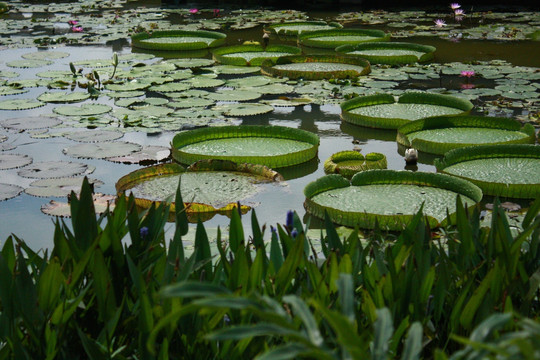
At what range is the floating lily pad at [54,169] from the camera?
4.43 metres

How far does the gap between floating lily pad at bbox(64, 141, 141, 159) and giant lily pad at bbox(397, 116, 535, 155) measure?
5.94 feet

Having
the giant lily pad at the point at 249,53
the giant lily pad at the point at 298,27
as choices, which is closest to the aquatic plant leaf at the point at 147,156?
the giant lily pad at the point at 249,53

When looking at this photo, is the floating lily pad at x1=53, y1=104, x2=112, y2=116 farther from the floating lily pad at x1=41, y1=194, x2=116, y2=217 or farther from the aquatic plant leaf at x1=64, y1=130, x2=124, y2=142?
the floating lily pad at x1=41, y1=194, x2=116, y2=217

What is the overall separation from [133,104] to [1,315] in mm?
4721

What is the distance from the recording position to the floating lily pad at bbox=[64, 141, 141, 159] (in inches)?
190

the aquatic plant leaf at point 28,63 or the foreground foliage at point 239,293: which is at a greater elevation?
the foreground foliage at point 239,293

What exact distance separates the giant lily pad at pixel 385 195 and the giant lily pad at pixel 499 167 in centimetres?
19

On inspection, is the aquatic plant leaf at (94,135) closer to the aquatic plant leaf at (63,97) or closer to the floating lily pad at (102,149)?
the floating lily pad at (102,149)

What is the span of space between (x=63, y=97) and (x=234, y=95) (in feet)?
4.71

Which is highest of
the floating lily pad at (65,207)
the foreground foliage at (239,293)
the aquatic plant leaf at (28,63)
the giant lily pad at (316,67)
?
Result: the foreground foliage at (239,293)

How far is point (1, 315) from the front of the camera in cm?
160

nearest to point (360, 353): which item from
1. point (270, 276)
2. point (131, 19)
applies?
point (270, 276)

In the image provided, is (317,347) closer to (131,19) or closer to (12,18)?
(131,19)

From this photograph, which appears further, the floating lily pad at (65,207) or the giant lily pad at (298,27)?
the giant lily pad at (298,27)
